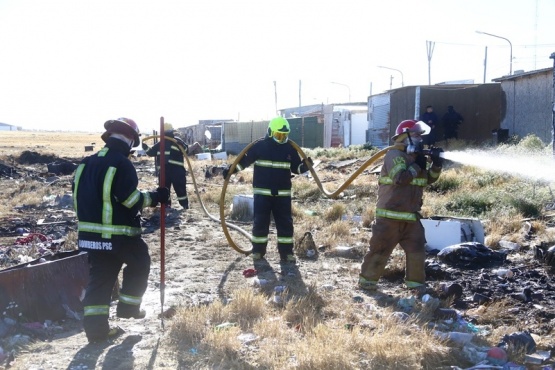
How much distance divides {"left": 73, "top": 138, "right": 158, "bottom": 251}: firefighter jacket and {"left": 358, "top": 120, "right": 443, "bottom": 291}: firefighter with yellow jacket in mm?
2537

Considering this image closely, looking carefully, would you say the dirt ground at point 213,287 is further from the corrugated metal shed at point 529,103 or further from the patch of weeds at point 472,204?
the corrugated metal shed at point 529,103

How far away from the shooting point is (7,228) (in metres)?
9.60

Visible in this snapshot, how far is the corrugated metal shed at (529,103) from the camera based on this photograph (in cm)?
1638

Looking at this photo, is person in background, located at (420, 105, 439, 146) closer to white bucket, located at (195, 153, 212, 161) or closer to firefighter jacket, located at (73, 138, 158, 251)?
white bucket, located at (195, 153, 212, 161)

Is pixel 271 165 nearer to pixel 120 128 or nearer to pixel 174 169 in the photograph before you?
pixel 120 128

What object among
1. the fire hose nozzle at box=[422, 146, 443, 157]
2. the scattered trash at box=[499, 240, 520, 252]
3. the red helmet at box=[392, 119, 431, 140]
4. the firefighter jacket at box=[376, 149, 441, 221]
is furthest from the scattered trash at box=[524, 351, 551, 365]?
the scattered trash at box=[499, 240, 520, 252]

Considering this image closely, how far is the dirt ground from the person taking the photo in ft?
14.1

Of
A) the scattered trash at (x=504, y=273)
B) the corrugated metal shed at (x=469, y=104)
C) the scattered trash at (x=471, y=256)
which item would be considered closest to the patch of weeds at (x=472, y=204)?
the scattered trash at (x=471, y=256)

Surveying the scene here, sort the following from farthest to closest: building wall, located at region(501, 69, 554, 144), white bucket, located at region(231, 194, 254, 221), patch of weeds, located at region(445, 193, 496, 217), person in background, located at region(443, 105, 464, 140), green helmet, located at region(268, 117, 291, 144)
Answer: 1. person in background, located at region(443, 105, 464, 140)
2. building wall, located at region(501, 69, 554, 144)
3. white bucket, located at region(231, 194, 254, 221)
4. patch of weeds, located at region(445, 193, 496, 217)
5. green helmet, located at region(268, 117, 291, 144)

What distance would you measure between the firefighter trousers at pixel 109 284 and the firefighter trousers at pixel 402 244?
2.42 metres

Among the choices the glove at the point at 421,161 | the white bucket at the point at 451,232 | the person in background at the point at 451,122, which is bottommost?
the white bucket at the point at 451,232

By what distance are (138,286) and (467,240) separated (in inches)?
182

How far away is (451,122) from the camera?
1855cm

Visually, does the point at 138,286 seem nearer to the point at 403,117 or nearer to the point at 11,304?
the point at 11,304
